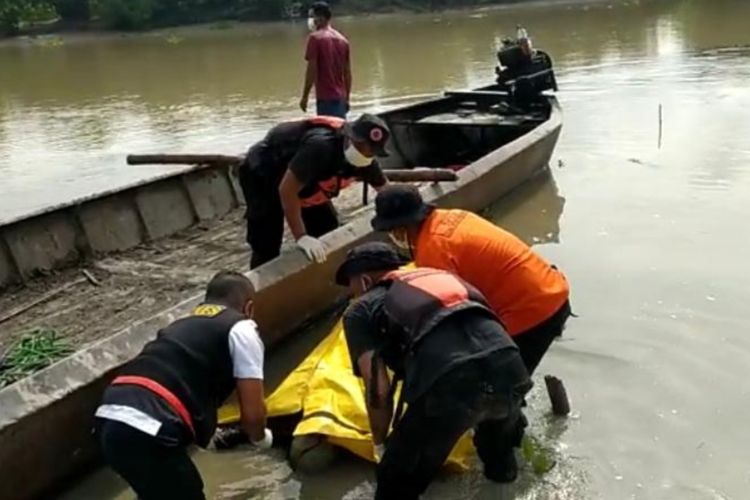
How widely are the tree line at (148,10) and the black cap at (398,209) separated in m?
48.0

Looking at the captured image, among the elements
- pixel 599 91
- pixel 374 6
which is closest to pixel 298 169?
pixel 599 91

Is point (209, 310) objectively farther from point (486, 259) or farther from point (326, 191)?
point (326, 191)

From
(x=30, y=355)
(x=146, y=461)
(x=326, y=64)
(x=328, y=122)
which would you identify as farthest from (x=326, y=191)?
(x=326, y=64)

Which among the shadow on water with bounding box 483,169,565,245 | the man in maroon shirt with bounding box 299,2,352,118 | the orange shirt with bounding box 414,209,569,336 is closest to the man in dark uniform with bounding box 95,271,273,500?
the orange shirt with bounding box 414,209,569,336

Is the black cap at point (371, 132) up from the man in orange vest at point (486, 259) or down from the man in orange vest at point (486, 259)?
→ up

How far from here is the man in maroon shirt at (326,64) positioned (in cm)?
995

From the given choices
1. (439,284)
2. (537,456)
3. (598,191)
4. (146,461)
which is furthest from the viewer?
(598,191)

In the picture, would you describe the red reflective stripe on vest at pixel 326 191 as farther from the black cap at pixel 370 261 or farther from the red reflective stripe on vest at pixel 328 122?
the black cap at pixel 370 261

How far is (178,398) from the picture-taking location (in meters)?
3.91

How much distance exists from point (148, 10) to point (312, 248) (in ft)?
161

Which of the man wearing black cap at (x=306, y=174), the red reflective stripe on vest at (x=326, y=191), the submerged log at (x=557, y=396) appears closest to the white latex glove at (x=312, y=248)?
the man wearing black cap at (x=306, y=174)

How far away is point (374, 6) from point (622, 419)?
48.3 meters

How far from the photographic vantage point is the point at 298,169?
5906 mm

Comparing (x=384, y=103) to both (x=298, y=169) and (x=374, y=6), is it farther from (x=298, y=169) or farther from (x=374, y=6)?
(x=374, y=6)
